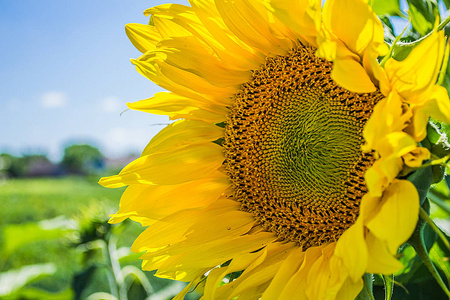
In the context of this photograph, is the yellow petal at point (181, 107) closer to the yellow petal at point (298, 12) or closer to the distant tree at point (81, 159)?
the yellow petal at point (298, 12)

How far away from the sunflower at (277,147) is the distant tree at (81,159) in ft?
85.5

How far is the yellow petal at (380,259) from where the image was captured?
63 centimetres

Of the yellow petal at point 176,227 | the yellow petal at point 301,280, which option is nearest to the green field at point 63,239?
the yellow petal at point 176,227

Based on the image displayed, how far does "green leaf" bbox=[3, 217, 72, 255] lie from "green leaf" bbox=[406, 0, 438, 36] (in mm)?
1389

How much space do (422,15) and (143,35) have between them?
0.55 meters

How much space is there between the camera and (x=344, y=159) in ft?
2.62

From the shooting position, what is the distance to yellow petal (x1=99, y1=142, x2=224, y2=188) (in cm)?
94

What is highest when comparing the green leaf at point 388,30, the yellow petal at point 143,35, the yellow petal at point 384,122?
the yellow petal at point 143,35

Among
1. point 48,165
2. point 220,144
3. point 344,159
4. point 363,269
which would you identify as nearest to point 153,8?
point 220,144

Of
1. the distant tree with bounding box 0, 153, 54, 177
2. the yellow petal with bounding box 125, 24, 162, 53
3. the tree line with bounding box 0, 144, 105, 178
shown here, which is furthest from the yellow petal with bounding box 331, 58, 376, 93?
the distant tree with bounding box 0, 153, 54, 177

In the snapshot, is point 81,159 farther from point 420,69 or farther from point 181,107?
point 420,69

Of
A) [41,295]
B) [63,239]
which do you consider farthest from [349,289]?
[41,295]

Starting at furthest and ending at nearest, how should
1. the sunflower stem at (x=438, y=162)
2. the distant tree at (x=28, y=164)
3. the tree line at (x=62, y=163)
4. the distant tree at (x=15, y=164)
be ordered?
the tree line at (x=62, y=163) < the distant tree at (x=28, y=164) < the distant tree at (x=15, y=164) < the sunflower stem at (x=438, y=162)

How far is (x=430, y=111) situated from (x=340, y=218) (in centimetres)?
26
